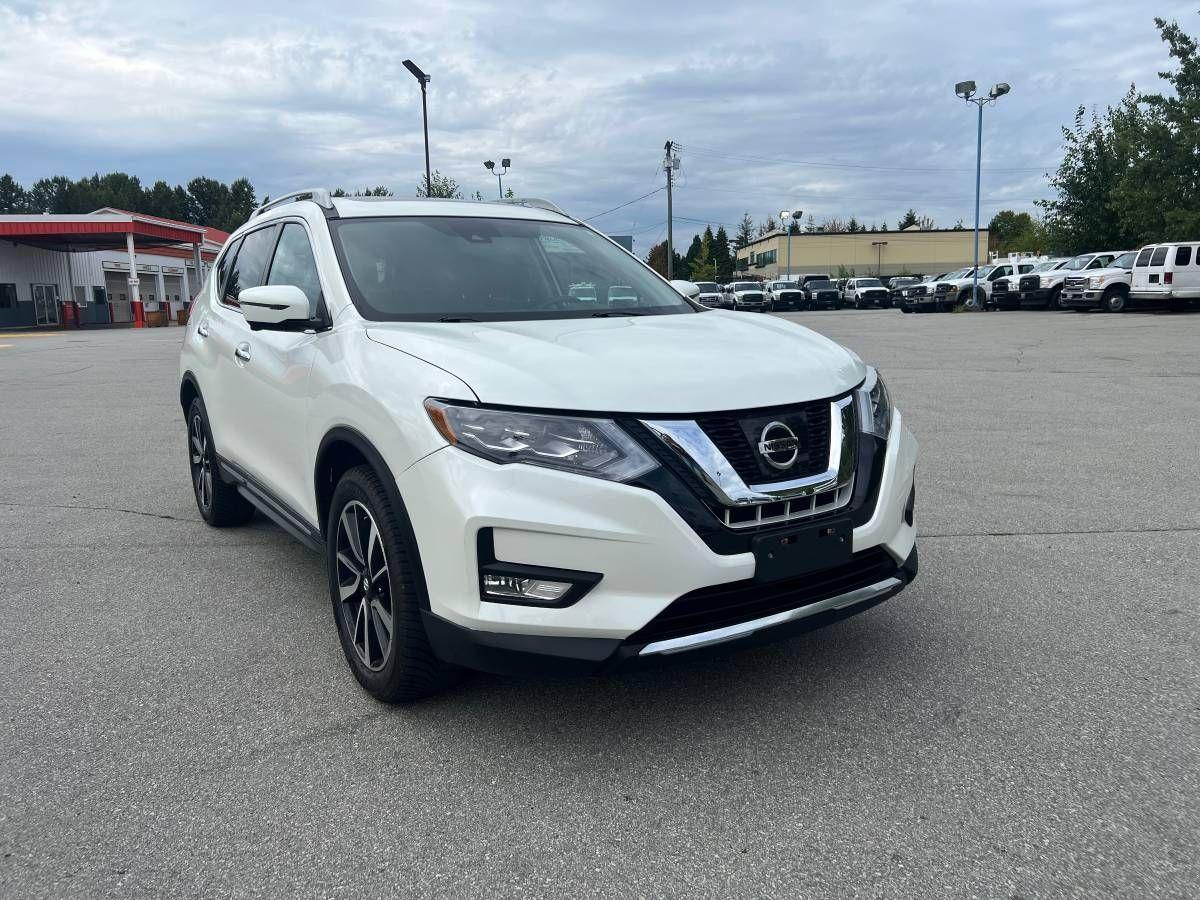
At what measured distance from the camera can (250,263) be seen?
5.12 meters

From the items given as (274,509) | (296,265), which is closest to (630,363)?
(296,265)

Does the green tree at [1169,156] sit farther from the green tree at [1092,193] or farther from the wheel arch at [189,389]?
the wheel arch at [189,389]

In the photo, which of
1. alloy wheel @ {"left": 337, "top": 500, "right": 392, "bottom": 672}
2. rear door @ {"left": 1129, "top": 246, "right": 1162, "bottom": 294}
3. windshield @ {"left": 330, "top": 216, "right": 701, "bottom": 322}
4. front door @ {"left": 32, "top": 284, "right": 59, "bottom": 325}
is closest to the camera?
alloy wheel @ {"left": 337, "top": 500, "right": 392, "bottom": 672}

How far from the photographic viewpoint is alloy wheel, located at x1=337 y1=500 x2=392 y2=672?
3191mm

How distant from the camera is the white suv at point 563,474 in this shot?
2.69 m

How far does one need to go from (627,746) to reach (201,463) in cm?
386

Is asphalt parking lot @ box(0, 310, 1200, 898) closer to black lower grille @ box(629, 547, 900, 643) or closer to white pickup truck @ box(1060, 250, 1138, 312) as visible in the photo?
black lower grille @ box(629, 547, 900, 643)

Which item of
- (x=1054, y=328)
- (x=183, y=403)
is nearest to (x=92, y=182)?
(x=1054, y=328)

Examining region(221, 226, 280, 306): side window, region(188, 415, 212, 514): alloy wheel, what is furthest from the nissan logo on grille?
region(188, 415, 212, 514): alloy wheel

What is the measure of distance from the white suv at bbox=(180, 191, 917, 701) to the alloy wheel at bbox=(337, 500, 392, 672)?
10 mm

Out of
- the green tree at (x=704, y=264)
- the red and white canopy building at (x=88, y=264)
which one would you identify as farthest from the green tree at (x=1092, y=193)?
the green tree at (x=704, y=264)

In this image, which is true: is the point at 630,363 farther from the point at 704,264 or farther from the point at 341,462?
the point at 704,264

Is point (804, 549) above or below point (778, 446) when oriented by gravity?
below

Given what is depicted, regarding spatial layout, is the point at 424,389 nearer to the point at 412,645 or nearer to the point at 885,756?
the point at 412,645
